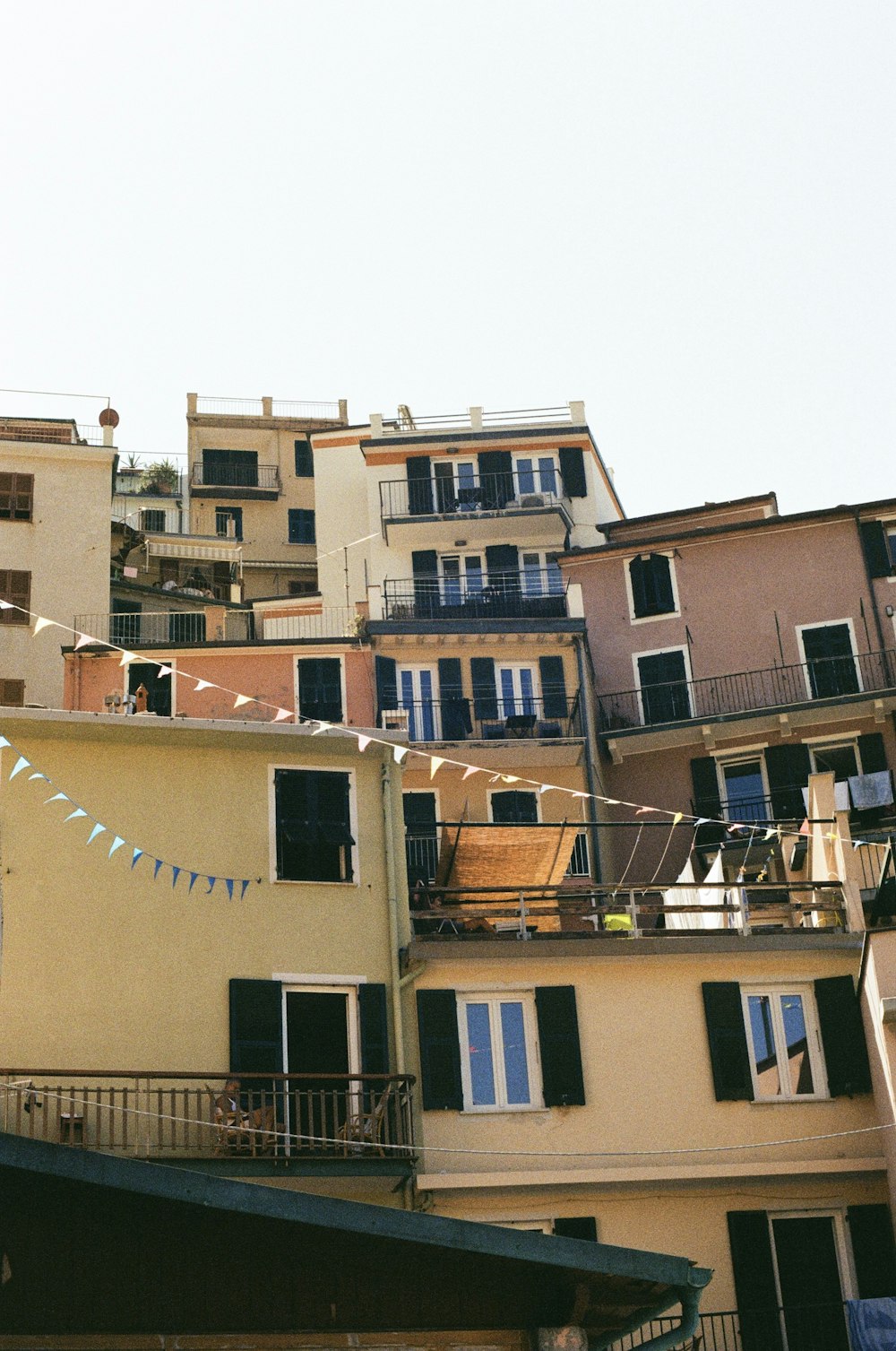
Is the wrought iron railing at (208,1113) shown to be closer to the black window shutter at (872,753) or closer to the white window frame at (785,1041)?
the white window frame at (785,1041)

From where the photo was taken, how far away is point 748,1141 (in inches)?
902

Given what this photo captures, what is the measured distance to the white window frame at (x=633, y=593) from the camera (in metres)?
42.2

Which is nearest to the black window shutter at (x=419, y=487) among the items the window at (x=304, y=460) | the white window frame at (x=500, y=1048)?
the window at (x=304, y=460)

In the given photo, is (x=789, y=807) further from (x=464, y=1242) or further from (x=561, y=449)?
(x=464, y=1242)

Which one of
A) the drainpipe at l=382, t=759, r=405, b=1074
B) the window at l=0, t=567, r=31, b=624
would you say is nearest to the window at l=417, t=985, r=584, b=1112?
the drainpipe at l=382, t=759, r=405, b=1074

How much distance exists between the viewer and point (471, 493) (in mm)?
47844

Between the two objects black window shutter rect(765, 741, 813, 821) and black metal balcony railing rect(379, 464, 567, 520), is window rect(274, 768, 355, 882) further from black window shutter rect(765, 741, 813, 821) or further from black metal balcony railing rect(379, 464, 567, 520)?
black metal balcony railing rect(379, 464, 567, 520)

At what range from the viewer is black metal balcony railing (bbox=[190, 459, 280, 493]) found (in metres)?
60.3

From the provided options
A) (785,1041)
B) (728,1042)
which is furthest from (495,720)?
(728,1042)

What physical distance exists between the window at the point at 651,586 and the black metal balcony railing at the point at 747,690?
188cm

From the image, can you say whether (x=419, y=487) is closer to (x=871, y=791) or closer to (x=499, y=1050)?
(x=871, y=791)

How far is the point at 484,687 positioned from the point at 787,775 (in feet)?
23.0

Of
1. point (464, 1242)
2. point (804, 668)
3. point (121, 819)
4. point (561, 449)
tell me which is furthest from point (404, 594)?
point (464, 1242)

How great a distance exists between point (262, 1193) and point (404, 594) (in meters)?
33.9
